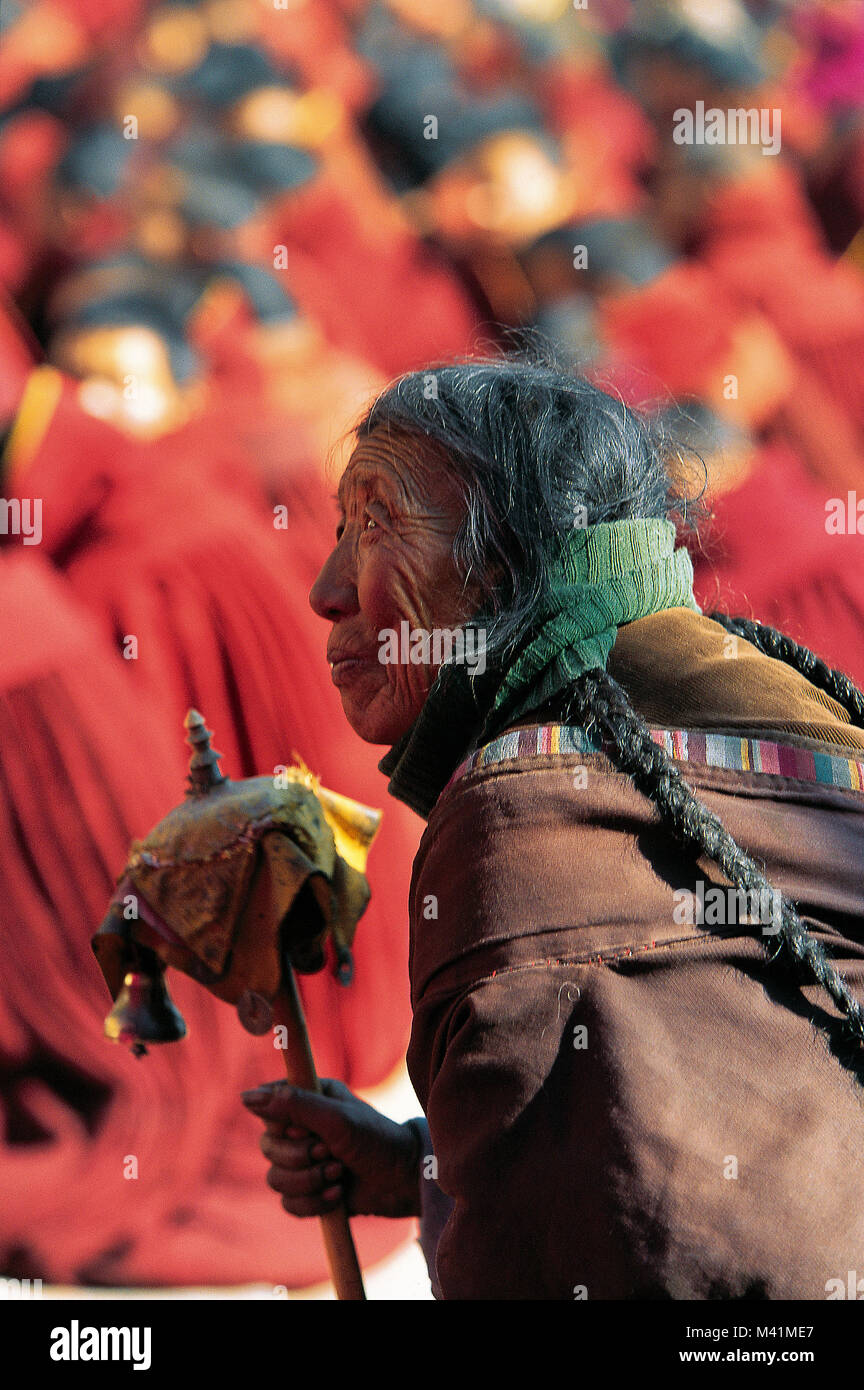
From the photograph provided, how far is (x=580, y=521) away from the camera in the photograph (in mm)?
1206

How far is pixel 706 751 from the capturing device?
1.02m

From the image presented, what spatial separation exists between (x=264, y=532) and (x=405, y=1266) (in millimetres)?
1482

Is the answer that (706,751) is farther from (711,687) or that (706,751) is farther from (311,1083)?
(311,1083)

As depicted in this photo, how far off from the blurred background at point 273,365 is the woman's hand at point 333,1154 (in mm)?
765

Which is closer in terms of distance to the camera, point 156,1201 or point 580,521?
point 580,521

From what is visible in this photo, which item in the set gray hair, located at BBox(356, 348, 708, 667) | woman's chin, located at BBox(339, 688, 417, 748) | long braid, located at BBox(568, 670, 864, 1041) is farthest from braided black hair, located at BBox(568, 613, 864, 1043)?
woman's chin, located at BBox(339, 688, 417, 748)

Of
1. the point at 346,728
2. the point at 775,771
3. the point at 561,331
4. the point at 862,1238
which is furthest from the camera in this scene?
the point at 561,331

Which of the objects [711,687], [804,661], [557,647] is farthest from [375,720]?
[804,661]

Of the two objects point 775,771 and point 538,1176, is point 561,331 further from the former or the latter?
point 538,1176

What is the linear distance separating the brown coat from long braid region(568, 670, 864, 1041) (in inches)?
0.6

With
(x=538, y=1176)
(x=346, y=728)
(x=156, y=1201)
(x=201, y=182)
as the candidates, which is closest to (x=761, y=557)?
(x=346, y=728)

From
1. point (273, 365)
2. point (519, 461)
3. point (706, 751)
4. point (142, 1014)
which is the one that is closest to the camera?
point (706, 751)

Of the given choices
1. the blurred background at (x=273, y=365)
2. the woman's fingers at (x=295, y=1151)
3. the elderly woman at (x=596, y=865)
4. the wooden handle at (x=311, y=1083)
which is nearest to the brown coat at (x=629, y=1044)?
the elderly woman at (x=596, y=865)

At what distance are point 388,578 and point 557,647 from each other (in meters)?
0.23
